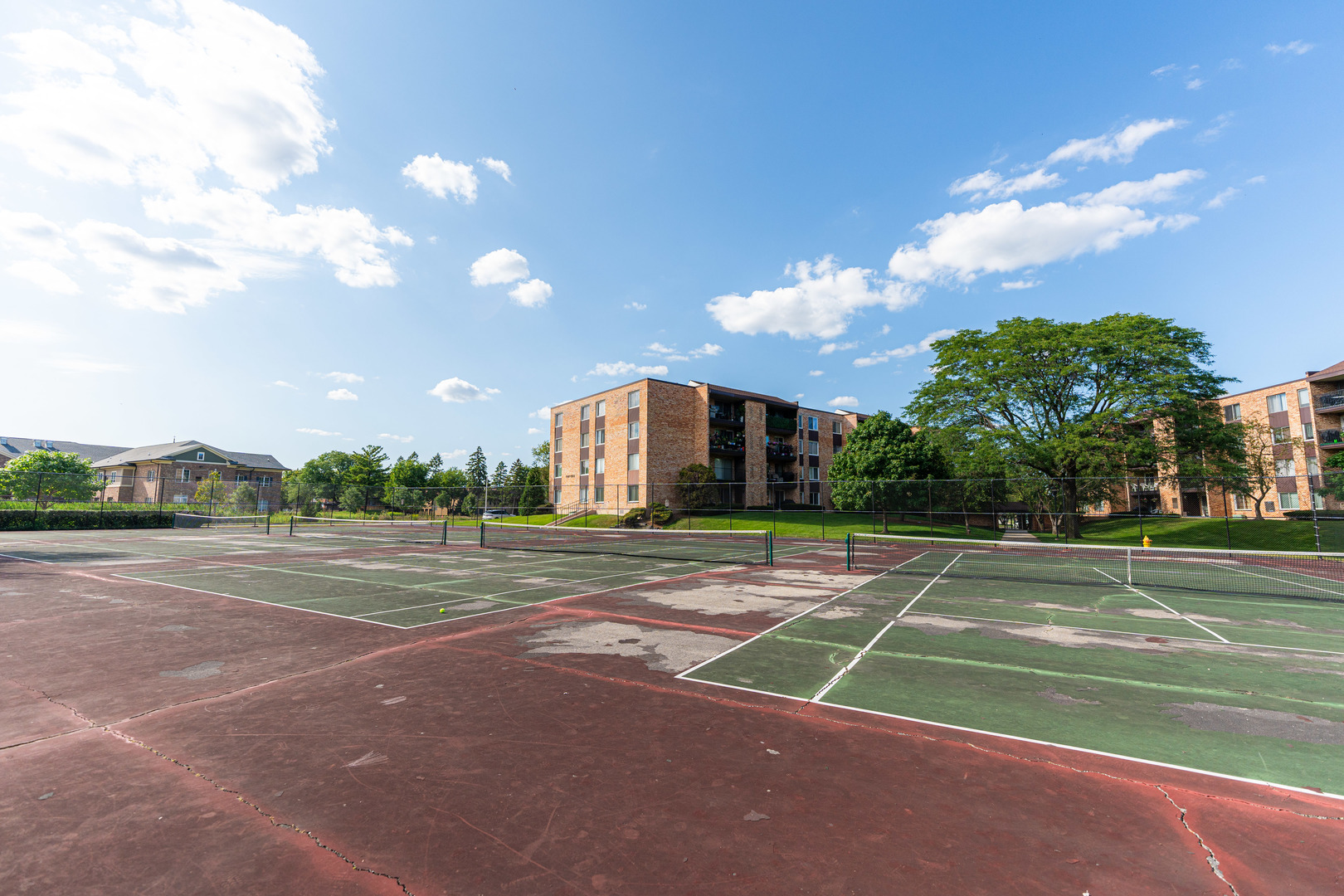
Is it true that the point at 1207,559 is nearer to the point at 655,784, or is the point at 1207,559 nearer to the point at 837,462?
the point at 837,462

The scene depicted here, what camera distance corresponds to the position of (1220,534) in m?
32.0

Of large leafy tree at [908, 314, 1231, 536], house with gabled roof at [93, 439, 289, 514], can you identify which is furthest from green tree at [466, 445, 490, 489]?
large leafy tree at [908, 314, 1231, 536]

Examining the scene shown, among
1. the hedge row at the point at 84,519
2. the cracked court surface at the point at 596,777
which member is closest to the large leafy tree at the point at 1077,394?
the cracked court surface at the point at 596,777

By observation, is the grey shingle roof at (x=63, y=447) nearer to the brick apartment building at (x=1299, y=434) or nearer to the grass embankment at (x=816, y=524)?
the grass embankment at (x=816, y=524)

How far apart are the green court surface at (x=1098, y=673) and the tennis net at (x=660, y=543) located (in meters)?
9.72

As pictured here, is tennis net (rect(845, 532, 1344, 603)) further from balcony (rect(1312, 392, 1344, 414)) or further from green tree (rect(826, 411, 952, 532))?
balcony (rect(1312, 392, 1344, 414))

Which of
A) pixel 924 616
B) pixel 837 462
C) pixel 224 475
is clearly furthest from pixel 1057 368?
pixel 224 475

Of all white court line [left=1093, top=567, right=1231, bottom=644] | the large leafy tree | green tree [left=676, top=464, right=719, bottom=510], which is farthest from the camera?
green tree [left=676, top=464, right=719, bottom=510]

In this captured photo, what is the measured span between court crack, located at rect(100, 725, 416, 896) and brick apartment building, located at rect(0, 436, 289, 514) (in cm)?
8046

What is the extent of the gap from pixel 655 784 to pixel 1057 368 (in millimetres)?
40692

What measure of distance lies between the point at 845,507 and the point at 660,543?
709 inches

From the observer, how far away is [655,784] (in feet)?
14.2

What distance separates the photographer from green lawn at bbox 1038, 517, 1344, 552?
89.8ft

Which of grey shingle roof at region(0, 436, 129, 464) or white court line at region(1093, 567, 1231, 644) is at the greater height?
grey shingle roof at region(0, 436, 129, 464)
